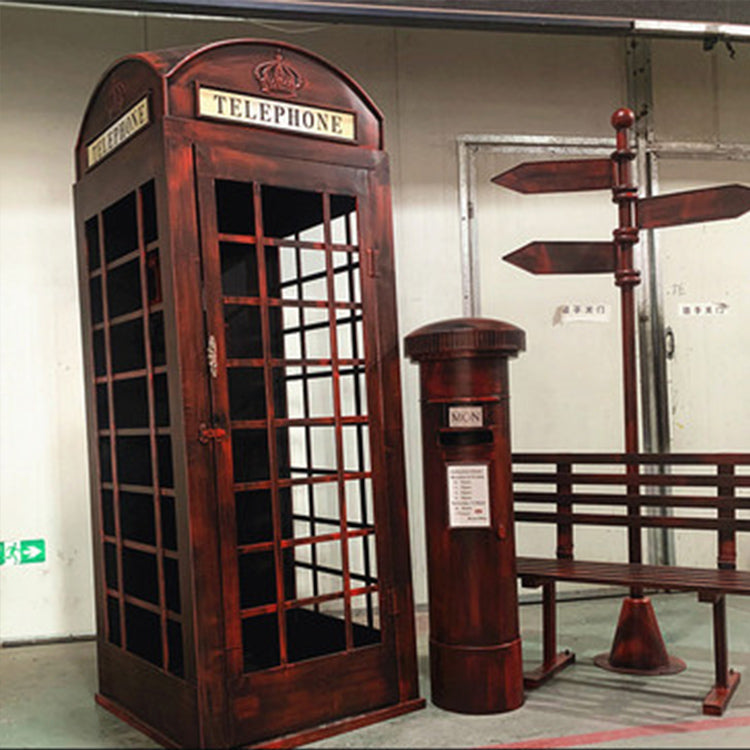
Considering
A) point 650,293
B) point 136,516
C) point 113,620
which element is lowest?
point 113,620

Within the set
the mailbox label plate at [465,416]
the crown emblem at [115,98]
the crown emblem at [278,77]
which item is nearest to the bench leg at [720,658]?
the mailbox label plate at [465,416]

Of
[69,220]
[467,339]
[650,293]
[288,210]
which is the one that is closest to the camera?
[467,339]

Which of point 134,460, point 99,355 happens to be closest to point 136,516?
point 134,460

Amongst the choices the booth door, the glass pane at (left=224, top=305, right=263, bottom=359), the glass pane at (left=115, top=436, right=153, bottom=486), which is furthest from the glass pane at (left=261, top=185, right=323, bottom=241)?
the glass pane at (left=115, top=436, right=153, bottom=486)

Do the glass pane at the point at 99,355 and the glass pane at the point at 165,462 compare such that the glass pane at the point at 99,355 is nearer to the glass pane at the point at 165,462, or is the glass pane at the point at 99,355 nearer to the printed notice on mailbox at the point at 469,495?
the glass pane at the point at 165,462

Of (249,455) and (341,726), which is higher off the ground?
(249,455)

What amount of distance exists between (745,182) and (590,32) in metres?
1.61

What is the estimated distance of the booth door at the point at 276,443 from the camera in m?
3.05

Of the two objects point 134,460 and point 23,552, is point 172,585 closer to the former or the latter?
point 134,460

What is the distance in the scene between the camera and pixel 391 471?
344cm

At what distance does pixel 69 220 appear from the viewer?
4734 millimetres

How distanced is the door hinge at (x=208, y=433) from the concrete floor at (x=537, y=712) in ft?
3.80

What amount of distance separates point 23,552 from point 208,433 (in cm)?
219

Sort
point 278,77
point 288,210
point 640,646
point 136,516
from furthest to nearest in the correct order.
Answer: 1. point 640,646
2. point 288,210
3. point 136,516
4. point 278,77
